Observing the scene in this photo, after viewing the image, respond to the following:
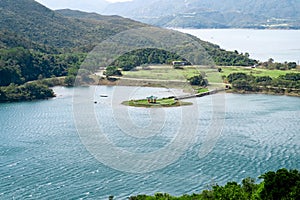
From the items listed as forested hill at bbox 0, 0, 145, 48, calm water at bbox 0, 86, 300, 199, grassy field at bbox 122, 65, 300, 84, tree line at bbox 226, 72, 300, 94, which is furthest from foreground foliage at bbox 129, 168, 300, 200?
forested hill at bbox 0, 0, 145, 48

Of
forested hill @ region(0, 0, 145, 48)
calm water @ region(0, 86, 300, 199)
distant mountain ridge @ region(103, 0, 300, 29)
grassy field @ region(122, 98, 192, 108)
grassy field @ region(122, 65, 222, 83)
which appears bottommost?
calm water @ region(0, 86, 300, 199)

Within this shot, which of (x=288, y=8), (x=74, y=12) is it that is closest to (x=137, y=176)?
(x=74, y=12)

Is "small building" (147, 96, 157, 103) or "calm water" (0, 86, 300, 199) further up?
"small building" (147, 96, 157, 103)

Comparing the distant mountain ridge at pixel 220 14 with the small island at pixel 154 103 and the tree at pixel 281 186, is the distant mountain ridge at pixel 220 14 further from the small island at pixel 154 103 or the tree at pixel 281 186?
the tree at pixel 281 186

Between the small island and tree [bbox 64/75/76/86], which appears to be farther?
tree [bbox 64/75/76/86]

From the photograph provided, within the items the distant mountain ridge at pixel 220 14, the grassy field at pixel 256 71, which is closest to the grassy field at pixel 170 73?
the grassy field at pixel 256 71

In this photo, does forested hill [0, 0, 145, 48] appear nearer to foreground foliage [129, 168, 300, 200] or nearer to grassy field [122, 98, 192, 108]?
grassy field [122, 98, 192, 108]

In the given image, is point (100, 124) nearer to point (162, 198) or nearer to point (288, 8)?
point (162, 198)
